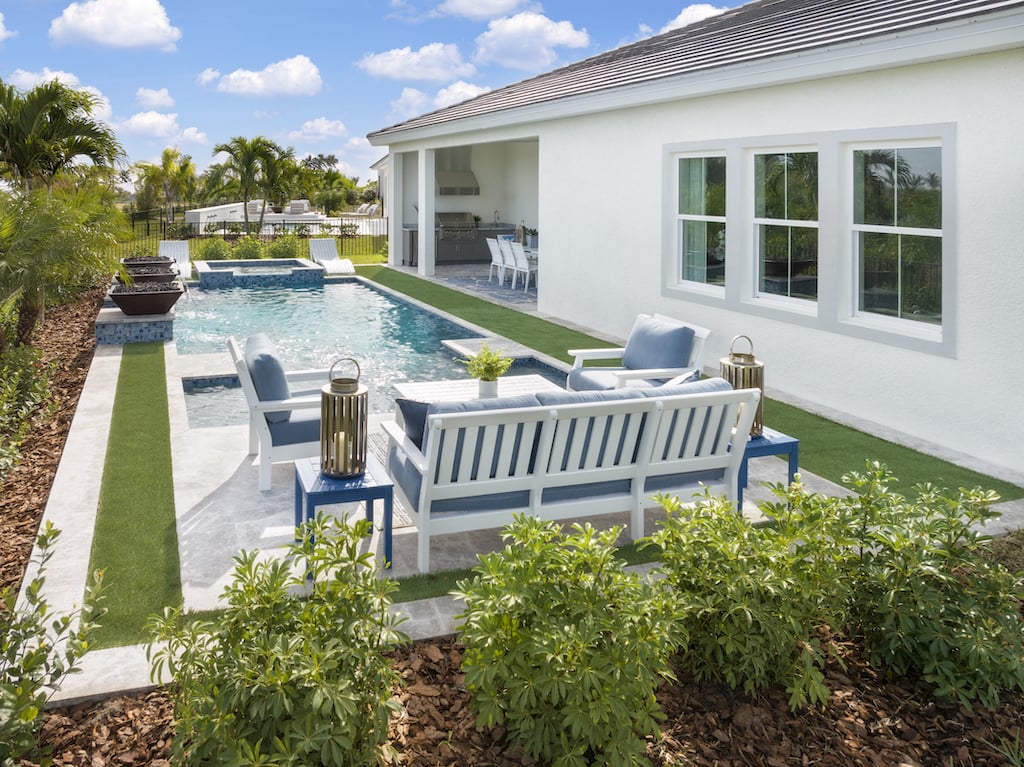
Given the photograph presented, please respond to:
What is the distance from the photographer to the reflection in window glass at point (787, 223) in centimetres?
948

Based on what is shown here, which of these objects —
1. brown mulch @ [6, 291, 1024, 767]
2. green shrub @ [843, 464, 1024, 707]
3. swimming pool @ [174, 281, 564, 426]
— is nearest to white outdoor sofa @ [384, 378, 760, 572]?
brown mulch @ [6, 291, 1024, 767]

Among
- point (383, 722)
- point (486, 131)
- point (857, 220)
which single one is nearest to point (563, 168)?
point (486, 131)

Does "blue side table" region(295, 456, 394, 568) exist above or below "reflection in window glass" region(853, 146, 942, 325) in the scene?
below

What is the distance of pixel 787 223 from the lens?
9797mm

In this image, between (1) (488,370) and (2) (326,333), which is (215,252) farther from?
(1) (488,370)

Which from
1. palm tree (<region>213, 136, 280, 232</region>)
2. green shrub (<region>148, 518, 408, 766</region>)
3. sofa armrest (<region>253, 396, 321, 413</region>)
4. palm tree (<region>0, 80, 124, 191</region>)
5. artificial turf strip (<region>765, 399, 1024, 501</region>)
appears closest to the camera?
green shrub (<region>148, 518, 408, 766</region>)

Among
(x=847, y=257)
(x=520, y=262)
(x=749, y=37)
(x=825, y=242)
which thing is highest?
(x=749, y=37)

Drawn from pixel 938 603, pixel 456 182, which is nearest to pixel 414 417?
pixel 938 603

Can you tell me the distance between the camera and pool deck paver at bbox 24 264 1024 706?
416cm

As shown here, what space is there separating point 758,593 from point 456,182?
2351cm

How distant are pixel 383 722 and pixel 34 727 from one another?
50.9 inches

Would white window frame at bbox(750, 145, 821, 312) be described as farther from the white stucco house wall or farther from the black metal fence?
the black metal fence

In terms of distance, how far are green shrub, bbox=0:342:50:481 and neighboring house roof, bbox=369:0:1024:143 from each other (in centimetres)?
773

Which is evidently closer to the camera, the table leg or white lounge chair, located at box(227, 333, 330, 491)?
the table leg
